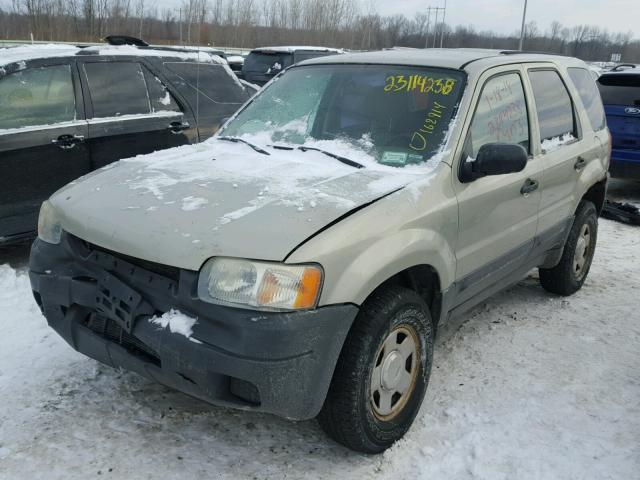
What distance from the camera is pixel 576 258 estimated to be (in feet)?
15.6

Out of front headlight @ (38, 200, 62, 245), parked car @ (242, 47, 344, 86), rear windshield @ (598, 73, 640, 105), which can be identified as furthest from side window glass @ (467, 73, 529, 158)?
parked car @ (242, 47, 344, 86)

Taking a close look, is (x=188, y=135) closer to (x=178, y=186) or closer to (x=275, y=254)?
(x=178, y=186)

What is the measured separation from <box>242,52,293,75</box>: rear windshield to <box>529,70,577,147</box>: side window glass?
9.87m

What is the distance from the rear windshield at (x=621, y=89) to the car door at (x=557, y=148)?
14.1 ft

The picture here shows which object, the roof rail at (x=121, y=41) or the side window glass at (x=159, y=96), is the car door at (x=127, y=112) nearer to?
the side window glass at (x=159, y=96)

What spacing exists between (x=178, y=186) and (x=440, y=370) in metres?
1.86

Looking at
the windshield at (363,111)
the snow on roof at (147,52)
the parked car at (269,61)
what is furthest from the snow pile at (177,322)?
the parked car at (269,61)

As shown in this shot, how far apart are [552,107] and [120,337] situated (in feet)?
10.3

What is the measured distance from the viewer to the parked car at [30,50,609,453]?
2.29 meters

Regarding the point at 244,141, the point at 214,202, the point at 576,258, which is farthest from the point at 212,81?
the point at 214,202

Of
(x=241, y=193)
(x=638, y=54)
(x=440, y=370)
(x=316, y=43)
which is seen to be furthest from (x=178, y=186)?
(x=638, y=54)

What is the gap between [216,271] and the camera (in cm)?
229

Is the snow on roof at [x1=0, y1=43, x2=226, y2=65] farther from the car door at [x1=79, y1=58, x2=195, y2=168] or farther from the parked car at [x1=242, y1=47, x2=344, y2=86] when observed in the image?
the parked car at [x1=242, y1=47, x2=344, y2=86]

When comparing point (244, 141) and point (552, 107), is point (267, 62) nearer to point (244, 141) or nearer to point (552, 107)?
point (552, 107)
